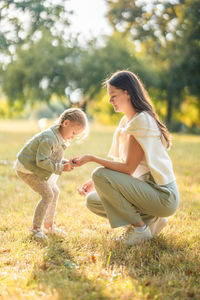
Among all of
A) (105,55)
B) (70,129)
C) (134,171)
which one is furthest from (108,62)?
(134,171)

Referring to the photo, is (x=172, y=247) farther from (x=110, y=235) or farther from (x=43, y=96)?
(x=43, y=96)

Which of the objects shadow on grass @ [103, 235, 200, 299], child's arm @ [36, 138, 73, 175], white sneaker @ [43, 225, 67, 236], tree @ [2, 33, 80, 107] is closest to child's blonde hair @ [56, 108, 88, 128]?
child's arm @ [36, 138, 73, 175]

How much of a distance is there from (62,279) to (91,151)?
8.06 m

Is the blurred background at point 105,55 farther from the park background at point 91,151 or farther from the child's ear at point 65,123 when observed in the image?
the child's ear at point 65,123

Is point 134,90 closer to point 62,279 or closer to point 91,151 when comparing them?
point 62,279

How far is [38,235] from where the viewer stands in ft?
10.7

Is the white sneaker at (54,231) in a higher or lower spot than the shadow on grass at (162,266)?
lower

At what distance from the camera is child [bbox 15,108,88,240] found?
3.25 meters

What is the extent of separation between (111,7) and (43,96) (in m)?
6.63

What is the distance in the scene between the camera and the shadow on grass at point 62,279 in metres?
2.16

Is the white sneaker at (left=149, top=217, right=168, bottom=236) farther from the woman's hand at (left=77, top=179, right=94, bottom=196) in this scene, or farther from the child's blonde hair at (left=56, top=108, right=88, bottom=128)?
the child's blonde hair at (left=56, top=108, right=88, bottom=128)

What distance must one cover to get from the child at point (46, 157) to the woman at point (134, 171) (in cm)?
30

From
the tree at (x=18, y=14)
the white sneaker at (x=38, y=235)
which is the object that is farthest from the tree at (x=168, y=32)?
the white sneaker at (x=38, y=235)

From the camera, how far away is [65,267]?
2.62 metres
